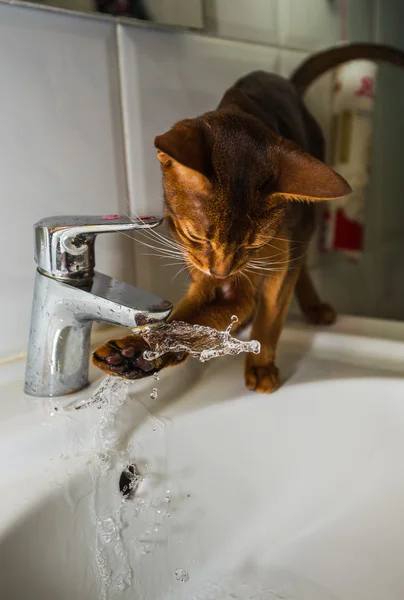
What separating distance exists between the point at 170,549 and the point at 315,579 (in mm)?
172

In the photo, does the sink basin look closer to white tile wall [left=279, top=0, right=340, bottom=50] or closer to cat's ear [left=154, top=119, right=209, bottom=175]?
cat's ear [left=154, top=119, right=209, bottom=175]

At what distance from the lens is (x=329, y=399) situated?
25.5 inches

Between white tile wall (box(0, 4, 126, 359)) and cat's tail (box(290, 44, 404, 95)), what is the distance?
431 millimetres

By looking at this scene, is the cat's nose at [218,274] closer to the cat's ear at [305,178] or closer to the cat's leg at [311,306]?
the cat's ear at [305,178]

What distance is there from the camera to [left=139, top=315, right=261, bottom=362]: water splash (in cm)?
57

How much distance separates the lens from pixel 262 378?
646mm

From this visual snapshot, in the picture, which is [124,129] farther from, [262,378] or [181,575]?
[181,575]

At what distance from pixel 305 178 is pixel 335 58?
1.93 feet

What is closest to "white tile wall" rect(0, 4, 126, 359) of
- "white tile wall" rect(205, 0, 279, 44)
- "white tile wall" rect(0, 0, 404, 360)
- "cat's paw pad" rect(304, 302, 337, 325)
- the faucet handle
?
"white tile wall" rect(0, 0, 404, 360)

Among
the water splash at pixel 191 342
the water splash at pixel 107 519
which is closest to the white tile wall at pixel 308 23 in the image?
the water splash at pixel 191 342

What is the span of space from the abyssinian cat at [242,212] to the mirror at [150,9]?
12 centimetres

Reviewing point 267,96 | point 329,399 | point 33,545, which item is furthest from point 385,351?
point 33,545

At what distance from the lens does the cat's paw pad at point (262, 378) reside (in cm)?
64

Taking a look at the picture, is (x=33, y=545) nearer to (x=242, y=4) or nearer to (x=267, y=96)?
(x=267, y=96)
